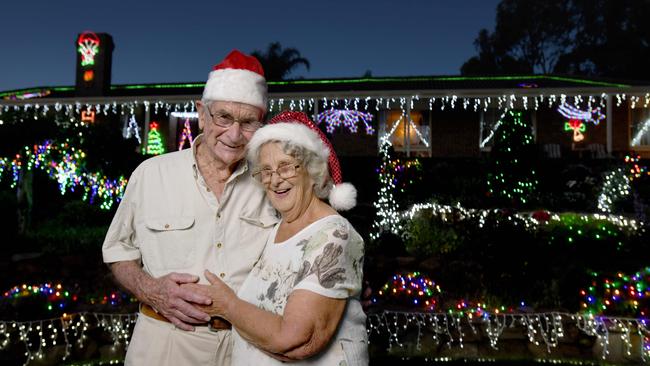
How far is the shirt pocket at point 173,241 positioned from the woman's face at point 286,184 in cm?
51

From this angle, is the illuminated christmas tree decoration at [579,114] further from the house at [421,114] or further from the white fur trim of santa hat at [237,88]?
the white fur trim of santa hat at [237,88]

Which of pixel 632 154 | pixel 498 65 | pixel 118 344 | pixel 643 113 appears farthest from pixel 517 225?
pixel 498 65

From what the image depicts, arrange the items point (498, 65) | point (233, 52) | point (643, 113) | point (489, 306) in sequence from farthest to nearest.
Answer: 1. point (498, 65)
2. point (643, 113)
3. point (489, 306)
4. point (233, 52)

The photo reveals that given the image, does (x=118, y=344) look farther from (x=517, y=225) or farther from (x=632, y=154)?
(x=632, y=154)

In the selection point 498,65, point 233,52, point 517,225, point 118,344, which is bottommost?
point 118,344

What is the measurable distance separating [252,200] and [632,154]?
15.6m

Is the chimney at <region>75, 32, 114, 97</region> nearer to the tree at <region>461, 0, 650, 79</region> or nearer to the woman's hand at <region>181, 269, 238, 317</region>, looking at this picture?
the woman's hand at <region>181, 269, 238, 317</region>

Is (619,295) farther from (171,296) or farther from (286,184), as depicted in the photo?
(171,296)

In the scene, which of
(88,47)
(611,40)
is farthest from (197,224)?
(611,40)

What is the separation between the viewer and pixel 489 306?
22.4 feet

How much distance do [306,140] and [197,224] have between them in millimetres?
681

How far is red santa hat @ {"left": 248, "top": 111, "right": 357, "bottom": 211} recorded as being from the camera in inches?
78.8

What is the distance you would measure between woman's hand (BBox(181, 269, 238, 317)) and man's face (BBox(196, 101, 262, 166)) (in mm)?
644

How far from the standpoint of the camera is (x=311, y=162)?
6.67 ft
